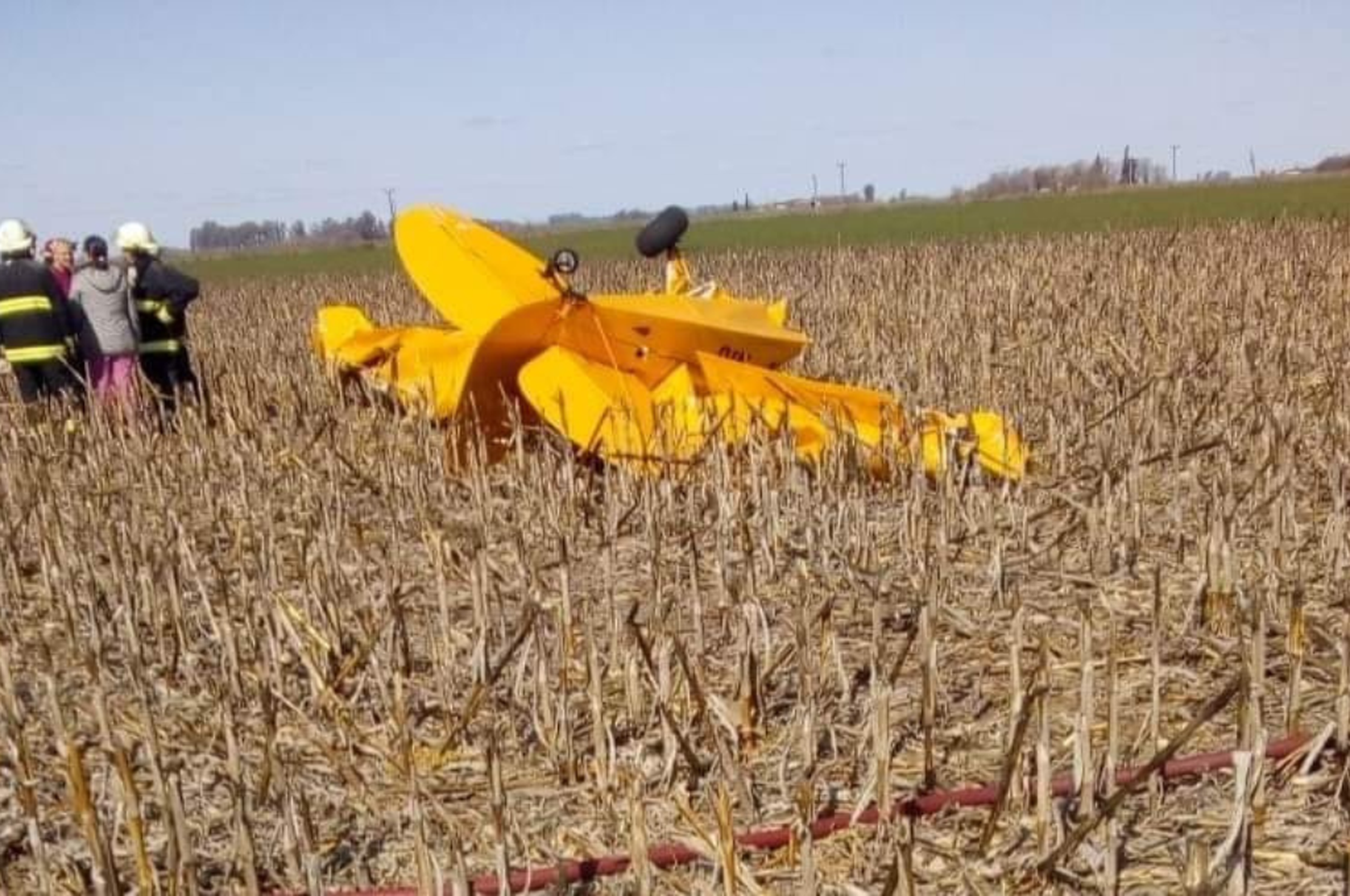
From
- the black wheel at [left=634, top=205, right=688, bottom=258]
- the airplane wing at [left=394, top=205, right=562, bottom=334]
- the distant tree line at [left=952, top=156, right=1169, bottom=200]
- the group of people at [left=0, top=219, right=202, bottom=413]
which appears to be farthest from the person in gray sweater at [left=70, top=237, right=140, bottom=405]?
the distant tree line at [left=952, top=156, right=1169, bottom=200]

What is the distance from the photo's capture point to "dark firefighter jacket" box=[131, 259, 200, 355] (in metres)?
8.36

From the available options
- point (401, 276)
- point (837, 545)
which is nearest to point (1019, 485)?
point (837, 545)

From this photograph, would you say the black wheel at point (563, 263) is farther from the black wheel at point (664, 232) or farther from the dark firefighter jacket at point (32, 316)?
the dark firefighter jacket at point (32, 316)

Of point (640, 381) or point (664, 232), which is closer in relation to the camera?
point (640, 381)

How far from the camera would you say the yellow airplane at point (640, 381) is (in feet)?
18.3

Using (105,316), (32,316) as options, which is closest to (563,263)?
(105,316)

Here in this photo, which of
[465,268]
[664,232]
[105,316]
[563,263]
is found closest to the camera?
[563,263]

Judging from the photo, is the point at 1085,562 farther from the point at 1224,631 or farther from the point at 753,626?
the point at 753,626

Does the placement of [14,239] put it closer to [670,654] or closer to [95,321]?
[95,321]

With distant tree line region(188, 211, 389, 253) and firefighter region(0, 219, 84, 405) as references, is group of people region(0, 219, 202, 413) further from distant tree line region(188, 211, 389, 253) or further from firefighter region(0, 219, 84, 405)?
distant tree line region(188, 211, 389, 253)

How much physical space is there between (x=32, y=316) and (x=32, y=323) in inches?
1.8

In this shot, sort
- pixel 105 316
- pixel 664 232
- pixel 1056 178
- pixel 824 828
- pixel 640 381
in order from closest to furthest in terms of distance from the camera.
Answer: pixel 824 828 < pixel 640 381 < pixel 664 232 < pixel 105 316 < pixel 1056 178

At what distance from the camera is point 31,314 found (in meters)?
7.91

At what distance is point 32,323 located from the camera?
7.94 m
